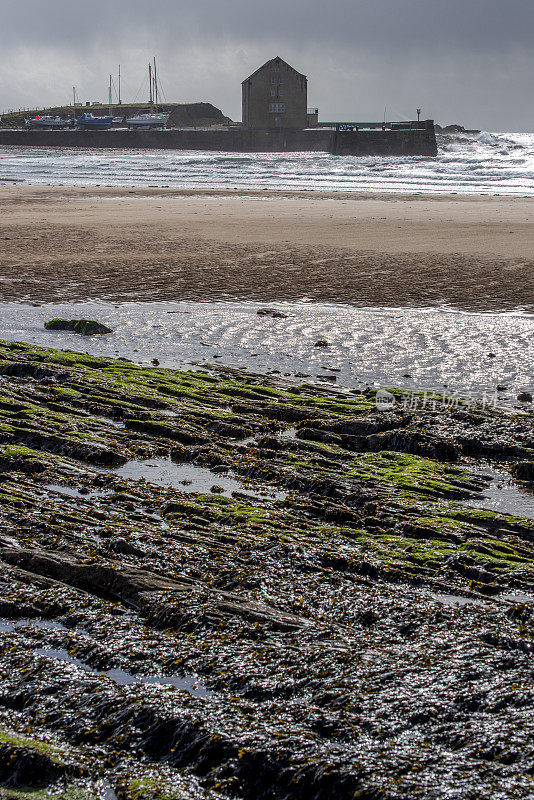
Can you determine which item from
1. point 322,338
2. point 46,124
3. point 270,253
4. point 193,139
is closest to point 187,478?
point 322,338

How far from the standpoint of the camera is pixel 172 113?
122m

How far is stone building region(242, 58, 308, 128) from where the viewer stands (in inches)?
4072

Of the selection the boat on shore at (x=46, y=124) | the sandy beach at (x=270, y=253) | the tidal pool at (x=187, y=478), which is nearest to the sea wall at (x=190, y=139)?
the boat on shore at (x=46, y=124)

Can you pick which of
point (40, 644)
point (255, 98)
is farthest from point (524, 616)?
point (255, 98)

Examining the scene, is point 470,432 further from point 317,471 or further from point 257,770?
point 257,770

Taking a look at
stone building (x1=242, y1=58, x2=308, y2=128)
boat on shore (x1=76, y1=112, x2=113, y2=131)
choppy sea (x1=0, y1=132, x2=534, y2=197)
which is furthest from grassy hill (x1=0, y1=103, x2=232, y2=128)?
choppy sea (x1=0, y1=132, x2=534, y2=197)

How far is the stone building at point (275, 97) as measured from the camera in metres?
103

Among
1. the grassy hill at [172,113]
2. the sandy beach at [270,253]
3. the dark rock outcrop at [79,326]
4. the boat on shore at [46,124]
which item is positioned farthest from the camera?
Answer: the grassy hill at [172,113]

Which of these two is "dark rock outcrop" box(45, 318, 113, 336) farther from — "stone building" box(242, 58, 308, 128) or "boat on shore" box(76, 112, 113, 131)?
"boat on shore" box(76, 112, 113, 131)

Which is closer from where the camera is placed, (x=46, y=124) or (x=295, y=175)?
(x=295, y=175)

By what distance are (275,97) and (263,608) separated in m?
107

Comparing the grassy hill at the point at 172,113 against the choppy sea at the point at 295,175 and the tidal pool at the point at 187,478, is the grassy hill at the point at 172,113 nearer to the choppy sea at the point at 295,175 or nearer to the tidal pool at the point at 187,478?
the choppy sea at the point at 295,175

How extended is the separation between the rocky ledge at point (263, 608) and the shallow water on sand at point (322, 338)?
195 cm

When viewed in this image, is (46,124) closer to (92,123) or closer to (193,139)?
(92,123)
